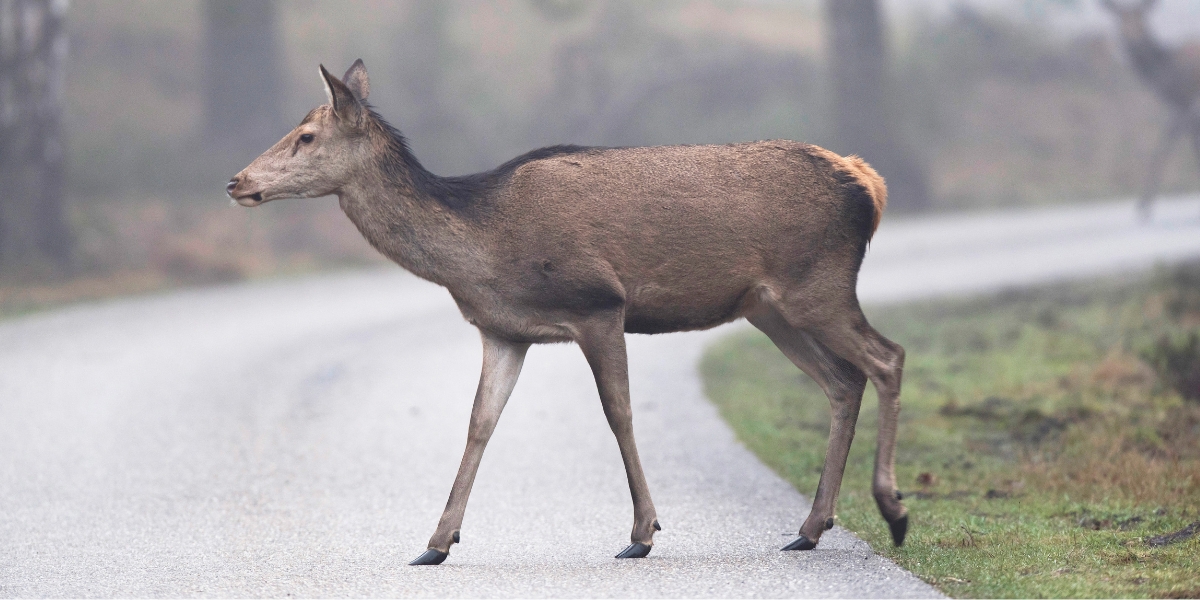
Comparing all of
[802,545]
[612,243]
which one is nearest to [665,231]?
[612,243]

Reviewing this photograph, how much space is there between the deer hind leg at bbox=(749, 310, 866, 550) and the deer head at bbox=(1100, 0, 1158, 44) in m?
17.9

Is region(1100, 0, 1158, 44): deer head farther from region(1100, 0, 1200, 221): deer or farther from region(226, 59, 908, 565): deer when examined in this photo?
region(226, 59, 908, 565): deer

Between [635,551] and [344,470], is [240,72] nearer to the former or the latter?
[344,470]

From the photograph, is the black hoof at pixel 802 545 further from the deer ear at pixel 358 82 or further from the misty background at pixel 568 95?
the misty background at pixel 568 95

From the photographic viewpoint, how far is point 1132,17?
23703 mm

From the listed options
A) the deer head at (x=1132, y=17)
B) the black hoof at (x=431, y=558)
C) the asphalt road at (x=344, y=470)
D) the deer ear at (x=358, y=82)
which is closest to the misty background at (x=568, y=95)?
the deer head at (x=1132, y=17)

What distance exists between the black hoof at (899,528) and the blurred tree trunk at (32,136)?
17151 millimetres

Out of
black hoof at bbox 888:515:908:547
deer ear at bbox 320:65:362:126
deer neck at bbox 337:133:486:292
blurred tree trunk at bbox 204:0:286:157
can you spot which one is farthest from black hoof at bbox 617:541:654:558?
blurred tree trunk at bbox 204:0:286:157

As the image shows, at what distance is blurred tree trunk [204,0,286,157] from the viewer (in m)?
30.2

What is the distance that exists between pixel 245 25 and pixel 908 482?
2449cm

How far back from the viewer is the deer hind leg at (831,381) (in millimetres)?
7414

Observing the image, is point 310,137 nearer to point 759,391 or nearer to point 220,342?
point 759,391

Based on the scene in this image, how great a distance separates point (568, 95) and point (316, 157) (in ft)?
87.5

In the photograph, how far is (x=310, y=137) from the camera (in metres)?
7.15
